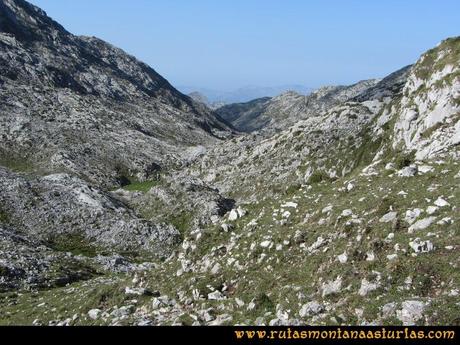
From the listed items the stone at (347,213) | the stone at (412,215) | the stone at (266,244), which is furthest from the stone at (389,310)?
the stone at (266,244)

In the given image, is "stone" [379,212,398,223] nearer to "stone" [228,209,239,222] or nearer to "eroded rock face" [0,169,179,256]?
"stone" [228,209,239,222]

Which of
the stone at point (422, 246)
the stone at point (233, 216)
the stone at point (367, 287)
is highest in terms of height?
the stone at point (422, 246)

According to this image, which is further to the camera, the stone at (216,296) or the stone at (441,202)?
the stone at (216,296)

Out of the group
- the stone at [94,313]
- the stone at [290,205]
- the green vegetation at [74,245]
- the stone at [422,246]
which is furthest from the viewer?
the green vegetation at [74,245]

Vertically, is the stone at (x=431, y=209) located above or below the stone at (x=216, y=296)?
above

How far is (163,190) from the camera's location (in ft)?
219

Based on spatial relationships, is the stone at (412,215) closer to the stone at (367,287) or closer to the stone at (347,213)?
the stone at (347,213)

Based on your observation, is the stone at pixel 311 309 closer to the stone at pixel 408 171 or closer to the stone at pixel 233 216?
the stone at pixel 408 171

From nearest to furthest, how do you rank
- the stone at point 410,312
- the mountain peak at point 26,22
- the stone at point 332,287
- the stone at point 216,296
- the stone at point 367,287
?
1. the stone at point 410,312
2. the stone at point 367,287
3. the stone at point 332,287
4. the stone at point 216,296
5. the mountain peak at point 26,22

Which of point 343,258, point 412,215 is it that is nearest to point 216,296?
point 343,258

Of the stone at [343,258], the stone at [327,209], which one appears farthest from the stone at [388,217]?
the stone at [327,209]
